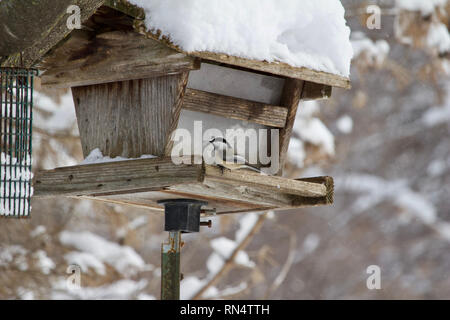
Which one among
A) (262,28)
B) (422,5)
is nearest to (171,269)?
(262,28)

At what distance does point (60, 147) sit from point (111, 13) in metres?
2.46

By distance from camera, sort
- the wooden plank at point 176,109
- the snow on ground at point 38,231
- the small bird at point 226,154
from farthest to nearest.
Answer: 1. the snow on ground at point 38,231
2. the small bird at point 226,154
3. the wooden plank at point 176,109

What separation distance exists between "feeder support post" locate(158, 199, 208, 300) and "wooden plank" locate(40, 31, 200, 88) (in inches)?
18.5

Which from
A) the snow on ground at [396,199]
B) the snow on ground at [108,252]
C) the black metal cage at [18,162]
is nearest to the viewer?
the black metal cage at [18,162]

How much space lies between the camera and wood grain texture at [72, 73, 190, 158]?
242 centimetres

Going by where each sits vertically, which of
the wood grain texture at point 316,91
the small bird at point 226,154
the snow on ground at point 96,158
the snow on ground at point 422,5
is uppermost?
the snow on ground at point 422,5

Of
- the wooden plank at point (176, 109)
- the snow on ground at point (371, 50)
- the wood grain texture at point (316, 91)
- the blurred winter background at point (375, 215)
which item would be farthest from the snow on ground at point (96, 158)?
the blurred winter background at point (375, 215)

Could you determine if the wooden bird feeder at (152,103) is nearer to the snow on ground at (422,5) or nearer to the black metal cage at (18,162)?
the black metal cage at (18,162)

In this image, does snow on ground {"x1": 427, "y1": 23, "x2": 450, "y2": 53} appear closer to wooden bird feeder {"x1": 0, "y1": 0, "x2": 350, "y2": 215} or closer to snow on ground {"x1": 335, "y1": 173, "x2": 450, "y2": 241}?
wooden bird feeder {"x1": 0, "y1": 0, "x2": 350, "y2": 215}

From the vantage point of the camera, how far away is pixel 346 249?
10.4 metres

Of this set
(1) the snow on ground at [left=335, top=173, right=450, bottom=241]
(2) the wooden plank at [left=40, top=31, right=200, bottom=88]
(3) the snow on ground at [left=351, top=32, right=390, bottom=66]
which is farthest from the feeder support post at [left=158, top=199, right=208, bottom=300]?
(1) the snow on ground at [left=335, top=173, right=450, bottom=241]

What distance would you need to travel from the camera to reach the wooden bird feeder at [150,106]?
2354 mm

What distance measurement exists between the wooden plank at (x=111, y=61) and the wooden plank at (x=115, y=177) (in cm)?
30

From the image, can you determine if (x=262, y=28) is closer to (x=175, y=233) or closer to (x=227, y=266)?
(x=175, y=233)
